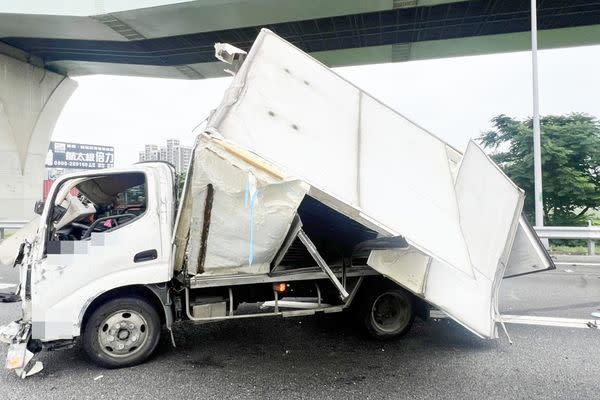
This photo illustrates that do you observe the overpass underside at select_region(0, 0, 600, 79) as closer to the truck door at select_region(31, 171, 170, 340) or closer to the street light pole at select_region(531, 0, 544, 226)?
the street light pole at select_region(531, 0, 544, 226)

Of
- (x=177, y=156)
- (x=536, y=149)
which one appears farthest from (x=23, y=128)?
(x=536, y=149)

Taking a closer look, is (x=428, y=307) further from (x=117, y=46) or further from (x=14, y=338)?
(x=117, y=46)

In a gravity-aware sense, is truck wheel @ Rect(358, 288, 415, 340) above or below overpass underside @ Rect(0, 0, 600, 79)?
below

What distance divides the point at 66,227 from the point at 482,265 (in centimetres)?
403

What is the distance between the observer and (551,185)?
1273 centimetres

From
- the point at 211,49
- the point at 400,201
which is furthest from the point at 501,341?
the point at 211,49

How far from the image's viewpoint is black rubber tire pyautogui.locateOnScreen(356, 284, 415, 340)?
4.21 meters

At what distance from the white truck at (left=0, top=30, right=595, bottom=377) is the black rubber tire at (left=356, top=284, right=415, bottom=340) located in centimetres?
1

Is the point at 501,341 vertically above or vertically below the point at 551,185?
below

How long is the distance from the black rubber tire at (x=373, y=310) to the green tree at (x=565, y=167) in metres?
10.6

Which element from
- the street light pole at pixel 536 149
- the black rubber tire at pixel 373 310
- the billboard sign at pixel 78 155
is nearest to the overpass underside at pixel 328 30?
the street light pole at pixel 536 149

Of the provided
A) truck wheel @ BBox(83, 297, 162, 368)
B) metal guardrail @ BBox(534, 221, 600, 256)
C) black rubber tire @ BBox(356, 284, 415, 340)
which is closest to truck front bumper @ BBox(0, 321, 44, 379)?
truck wheel @ BBox(83, 297, 162, 368)

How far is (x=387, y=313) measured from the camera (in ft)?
14.3

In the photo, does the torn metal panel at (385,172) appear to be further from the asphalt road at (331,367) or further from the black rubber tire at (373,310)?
the black rubber tire at (373,310)
